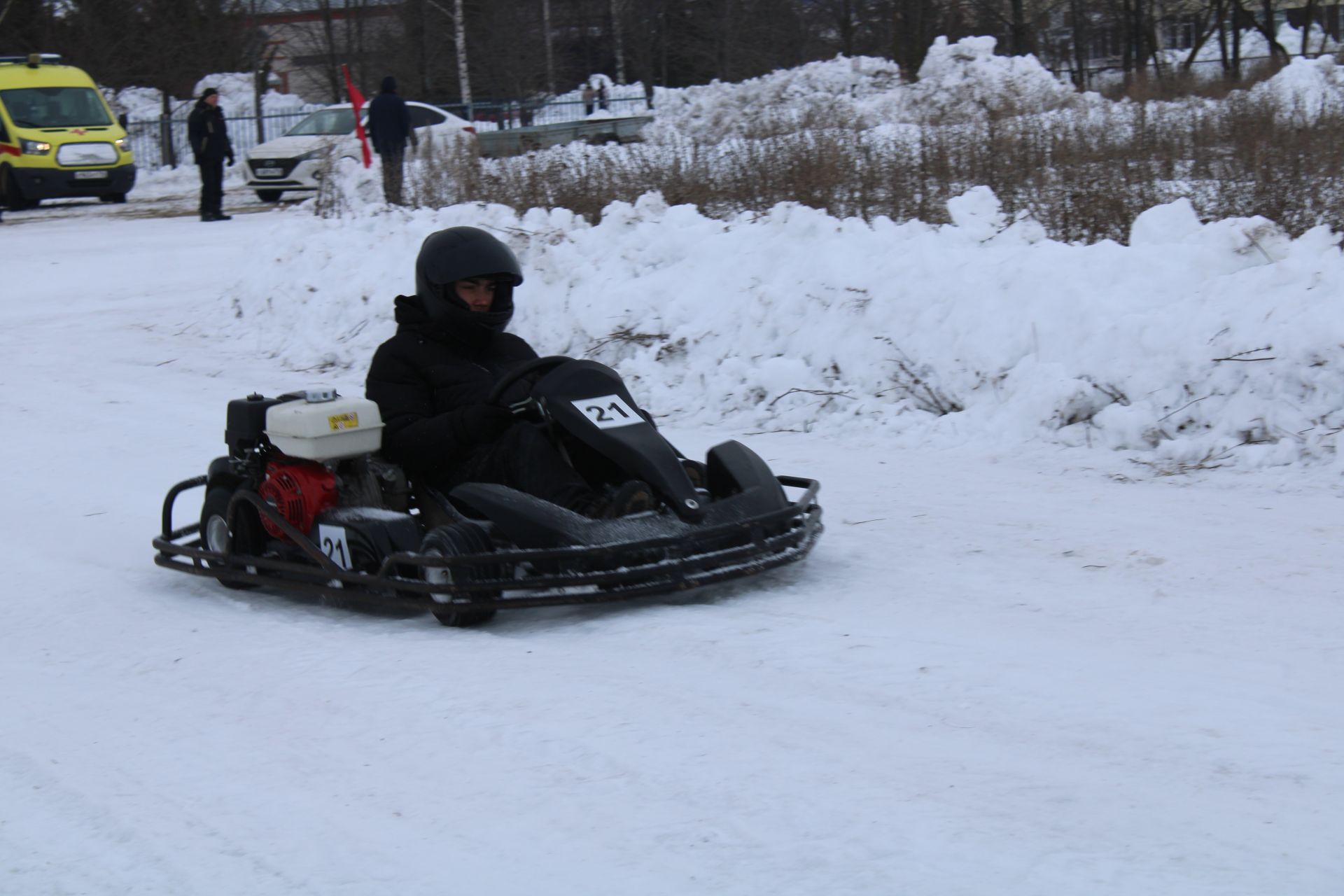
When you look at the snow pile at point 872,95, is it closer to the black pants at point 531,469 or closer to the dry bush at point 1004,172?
the dry bush at point 1004,172

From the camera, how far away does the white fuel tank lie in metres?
4.96

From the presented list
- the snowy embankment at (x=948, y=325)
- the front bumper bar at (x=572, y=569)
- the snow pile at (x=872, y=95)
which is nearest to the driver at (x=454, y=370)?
the front bumper bar at (x=572, y=569)

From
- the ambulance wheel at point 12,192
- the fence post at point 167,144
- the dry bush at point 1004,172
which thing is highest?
the fence post at point 167,144

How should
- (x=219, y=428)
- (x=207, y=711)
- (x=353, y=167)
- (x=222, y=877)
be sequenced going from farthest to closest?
(x=353, y=167), (x=219, y=428), (x=207, y=711), (x=222, y=877)

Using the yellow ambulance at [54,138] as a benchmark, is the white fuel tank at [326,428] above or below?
below

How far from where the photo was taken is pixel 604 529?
4426 millimetres

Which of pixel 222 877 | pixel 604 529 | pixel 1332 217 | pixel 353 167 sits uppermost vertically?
pixel 353 167

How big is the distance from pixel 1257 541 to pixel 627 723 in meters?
2.66

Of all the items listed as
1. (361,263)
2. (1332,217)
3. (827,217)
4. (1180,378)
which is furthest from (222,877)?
(361,263)

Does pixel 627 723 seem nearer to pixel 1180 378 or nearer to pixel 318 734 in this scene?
pixel 318 734

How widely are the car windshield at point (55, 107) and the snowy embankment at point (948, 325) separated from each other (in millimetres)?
13743

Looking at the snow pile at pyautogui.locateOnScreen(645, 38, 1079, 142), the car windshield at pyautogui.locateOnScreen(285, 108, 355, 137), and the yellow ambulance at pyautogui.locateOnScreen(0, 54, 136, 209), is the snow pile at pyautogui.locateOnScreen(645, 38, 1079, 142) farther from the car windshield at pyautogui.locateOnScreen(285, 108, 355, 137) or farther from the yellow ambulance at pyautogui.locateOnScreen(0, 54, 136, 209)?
the yellow ambulance at pyautogui.locateOnScreen(0, 54, 136, 209)

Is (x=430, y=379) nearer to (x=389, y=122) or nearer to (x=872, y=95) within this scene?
(x=389, y=122)

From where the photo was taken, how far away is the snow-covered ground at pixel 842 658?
9.43 ft
